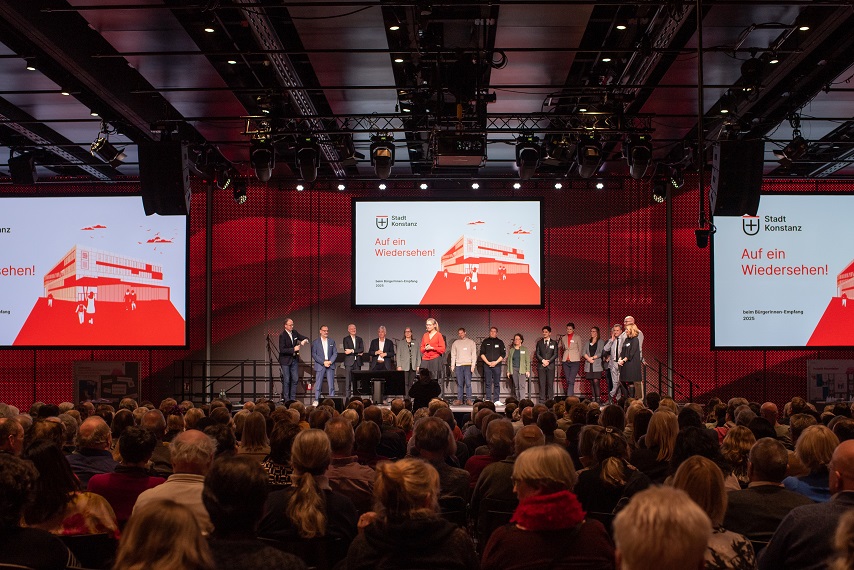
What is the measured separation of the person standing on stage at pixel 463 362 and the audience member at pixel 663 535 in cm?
1454

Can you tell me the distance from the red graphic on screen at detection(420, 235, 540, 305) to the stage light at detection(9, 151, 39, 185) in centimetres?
764

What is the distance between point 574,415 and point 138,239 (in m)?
11.7

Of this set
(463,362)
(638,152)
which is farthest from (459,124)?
(463,362)

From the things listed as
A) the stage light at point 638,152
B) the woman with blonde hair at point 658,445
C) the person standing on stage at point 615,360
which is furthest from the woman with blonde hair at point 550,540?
the person standing on stage at point 615,360

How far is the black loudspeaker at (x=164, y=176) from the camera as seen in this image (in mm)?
11977

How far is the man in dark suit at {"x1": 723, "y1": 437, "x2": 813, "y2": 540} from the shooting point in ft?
12.3

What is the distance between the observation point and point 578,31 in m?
10.3

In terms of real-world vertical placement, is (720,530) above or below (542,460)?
below

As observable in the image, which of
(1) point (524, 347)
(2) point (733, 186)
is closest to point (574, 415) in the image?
(2) point (733, 186)

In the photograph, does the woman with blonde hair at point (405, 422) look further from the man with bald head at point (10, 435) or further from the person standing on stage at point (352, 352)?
the person standing on stage at point (352, 352)

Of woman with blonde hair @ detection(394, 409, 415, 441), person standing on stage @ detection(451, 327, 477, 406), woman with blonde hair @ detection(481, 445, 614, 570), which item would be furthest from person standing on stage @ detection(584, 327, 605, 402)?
woman with blonde hair @ detection(481, 445, 614, 570)

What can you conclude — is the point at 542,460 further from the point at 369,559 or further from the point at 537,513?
the point at 369,559

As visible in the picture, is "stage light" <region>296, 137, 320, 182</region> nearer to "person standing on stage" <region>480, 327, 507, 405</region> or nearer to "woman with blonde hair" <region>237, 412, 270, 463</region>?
"person standing on stage" <region>480, 327, 507, 405</region>

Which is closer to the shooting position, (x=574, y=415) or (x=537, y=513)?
(x=537, y=513)
